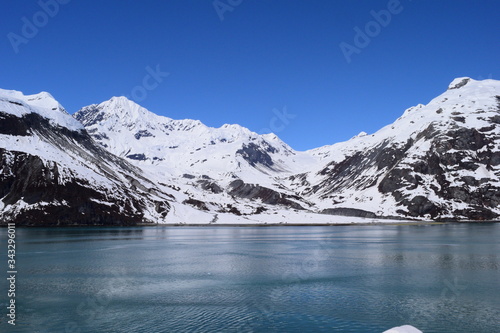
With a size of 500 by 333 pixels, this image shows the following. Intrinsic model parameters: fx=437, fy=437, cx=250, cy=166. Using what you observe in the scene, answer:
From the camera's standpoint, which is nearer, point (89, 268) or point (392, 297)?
point (392, 297)

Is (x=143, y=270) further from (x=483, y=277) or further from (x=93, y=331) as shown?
(x=483, y=277)

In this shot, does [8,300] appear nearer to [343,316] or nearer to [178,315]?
[178,315]

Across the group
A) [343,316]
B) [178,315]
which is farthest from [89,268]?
[343,316]

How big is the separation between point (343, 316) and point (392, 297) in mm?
12087

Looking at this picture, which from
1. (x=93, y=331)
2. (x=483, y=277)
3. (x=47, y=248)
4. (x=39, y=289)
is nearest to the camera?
(x=93, y=331)

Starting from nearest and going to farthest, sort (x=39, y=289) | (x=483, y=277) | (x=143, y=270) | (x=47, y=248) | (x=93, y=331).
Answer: (x=93, y=331)
(x=39, y=289)
(x=483, y=277)
(x=143, y=270)
(x=47, y=248)

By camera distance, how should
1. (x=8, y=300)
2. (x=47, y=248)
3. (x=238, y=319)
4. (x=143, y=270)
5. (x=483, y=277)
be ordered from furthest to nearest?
(x=47, y=248)
(x=143, y=270)
(x=483, y=277)
(x=8, y=300)
(x=238, y=319)

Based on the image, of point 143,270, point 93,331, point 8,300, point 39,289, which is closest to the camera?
point 93,331

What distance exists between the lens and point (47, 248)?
392ft

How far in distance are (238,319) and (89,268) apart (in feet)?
150

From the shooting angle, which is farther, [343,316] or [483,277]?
[483,277]

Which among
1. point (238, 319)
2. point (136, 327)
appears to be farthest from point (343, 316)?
point (136, 327)

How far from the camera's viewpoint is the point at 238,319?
151 ft

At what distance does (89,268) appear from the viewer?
81.5m
